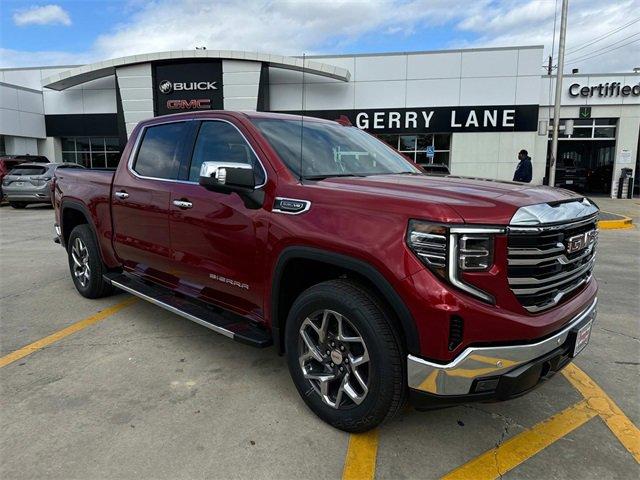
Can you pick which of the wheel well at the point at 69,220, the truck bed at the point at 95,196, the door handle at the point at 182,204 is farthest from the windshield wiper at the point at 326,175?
the wheel well at the point at 69,220

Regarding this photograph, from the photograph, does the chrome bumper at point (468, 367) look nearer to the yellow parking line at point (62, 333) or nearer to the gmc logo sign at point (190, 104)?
the yellow parking line at point (62, 333)

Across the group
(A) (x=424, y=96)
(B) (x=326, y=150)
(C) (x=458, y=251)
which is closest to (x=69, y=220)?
(B) (x=326, y=150)

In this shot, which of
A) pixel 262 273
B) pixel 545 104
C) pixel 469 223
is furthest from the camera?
pixel 545 104

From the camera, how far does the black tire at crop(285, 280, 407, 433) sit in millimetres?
2498

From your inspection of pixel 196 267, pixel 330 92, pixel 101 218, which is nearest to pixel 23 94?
pixel 330 92

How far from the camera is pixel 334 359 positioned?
2844mm

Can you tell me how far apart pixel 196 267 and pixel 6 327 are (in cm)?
237

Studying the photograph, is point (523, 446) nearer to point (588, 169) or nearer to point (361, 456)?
point (361, 456)

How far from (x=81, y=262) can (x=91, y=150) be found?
2465 centimetres

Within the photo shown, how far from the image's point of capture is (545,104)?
22172 mm

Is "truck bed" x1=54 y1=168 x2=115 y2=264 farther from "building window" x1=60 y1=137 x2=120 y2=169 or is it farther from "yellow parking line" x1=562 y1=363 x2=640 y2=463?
"building window" x1=60 y1=137 x2=120 y2=169

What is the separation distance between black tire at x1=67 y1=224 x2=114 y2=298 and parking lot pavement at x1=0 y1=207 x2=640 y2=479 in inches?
30.4

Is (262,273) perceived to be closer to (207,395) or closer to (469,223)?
(207,395)

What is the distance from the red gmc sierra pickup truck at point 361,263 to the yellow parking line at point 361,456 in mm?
112
